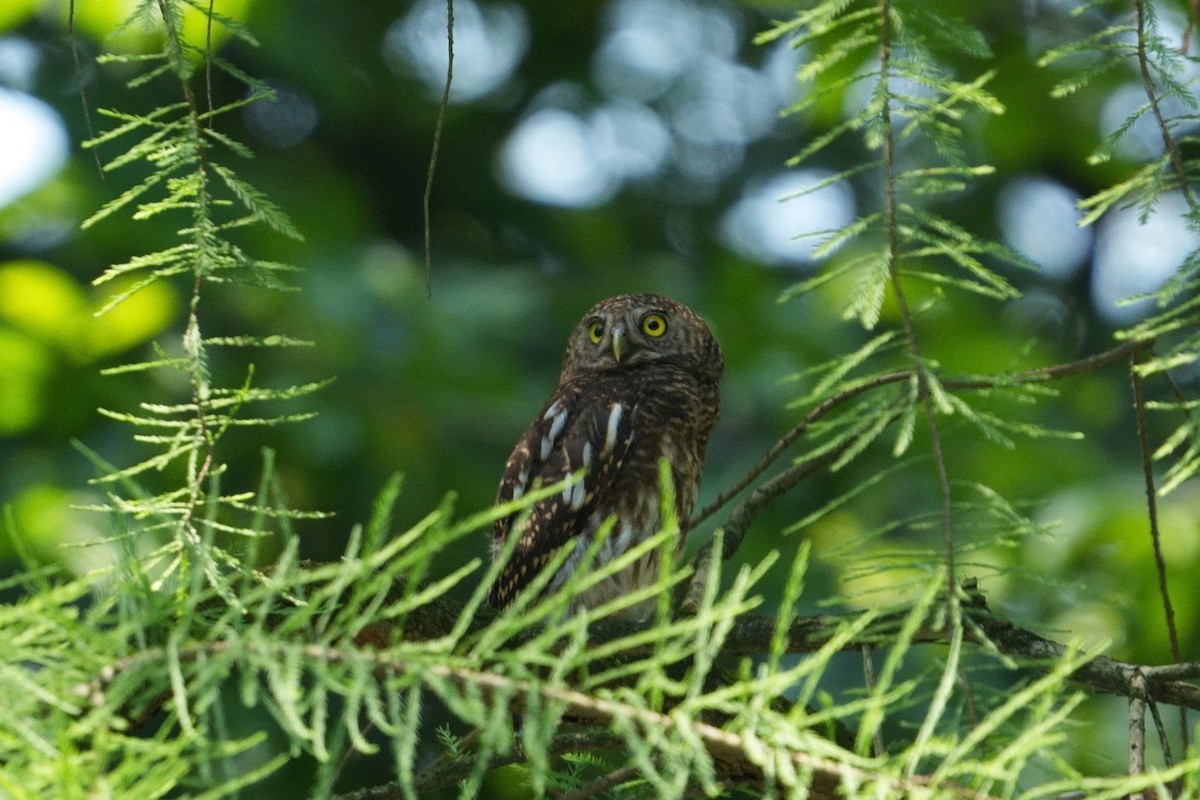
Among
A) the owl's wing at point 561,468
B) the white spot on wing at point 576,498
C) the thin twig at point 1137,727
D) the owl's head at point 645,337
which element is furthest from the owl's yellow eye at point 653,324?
the thin twig at point 1137,727

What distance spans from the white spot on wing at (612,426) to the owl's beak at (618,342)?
388mm

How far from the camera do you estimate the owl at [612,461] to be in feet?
11.1

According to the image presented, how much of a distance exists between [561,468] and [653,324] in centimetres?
80

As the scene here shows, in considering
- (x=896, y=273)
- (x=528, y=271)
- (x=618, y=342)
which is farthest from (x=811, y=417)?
(x=528, y=271)

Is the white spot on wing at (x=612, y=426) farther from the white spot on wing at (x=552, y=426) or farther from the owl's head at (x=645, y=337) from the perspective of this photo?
the owl's head at (x=645, y=337)

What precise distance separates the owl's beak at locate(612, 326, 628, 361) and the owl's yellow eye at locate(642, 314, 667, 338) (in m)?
0.09

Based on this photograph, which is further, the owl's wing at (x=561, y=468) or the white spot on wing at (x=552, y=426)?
the white spot on wing at (x=552, y=426)

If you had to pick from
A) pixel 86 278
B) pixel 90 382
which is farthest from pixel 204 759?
pixel 86 278

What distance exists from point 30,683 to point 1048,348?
6775mm

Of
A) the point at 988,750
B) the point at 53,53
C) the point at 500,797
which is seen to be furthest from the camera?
the point at 53,53

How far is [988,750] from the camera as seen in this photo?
2.38m

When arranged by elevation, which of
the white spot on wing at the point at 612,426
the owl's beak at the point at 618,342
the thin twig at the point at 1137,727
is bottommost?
the thin twig at the point at 1137,727

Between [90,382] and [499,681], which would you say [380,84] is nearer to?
[90,382]

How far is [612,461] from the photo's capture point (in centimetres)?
341
